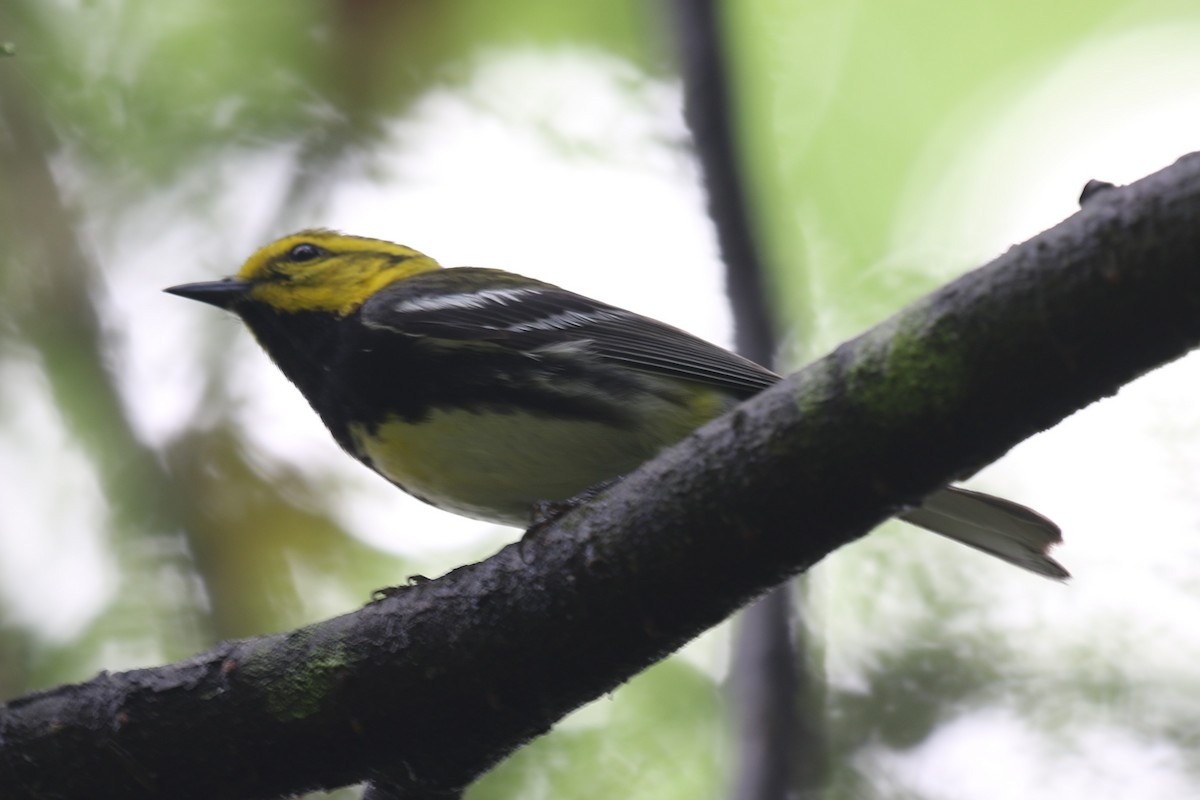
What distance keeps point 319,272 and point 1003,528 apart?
109 inches

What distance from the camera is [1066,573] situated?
11.8ft

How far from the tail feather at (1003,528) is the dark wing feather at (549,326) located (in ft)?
2.20

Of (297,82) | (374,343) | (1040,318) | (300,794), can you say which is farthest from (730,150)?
(297,82)

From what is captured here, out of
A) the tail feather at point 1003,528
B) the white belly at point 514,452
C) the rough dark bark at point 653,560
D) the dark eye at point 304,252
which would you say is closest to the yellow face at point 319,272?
the dark eye at point 304,252

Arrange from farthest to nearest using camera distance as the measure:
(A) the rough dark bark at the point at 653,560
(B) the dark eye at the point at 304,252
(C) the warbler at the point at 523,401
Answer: (B) the dark eye at the point at 304,252
(C) the warbler at the point at 523,401
(A) the rough dark bark at the point at 653,560

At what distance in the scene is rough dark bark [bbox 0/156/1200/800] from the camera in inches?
78.4

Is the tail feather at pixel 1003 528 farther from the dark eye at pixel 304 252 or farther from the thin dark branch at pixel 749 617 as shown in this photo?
the dark eye at pixel 304 252

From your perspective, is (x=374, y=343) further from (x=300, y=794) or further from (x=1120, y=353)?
(x=1120, y=353)

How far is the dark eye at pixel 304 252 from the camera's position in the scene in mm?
5008

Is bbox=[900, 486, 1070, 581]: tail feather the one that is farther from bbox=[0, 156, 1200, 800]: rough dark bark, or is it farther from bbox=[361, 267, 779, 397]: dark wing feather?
bbox=[0, 156, 1200, 800]: rough dark bark

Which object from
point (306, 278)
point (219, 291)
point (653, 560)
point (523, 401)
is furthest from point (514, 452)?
point (219, 291)

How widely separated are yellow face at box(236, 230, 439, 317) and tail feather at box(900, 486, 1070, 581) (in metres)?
2.27

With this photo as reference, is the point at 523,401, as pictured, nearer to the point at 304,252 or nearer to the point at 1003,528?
the point at 1003,528

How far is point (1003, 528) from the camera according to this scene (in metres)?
3.68
